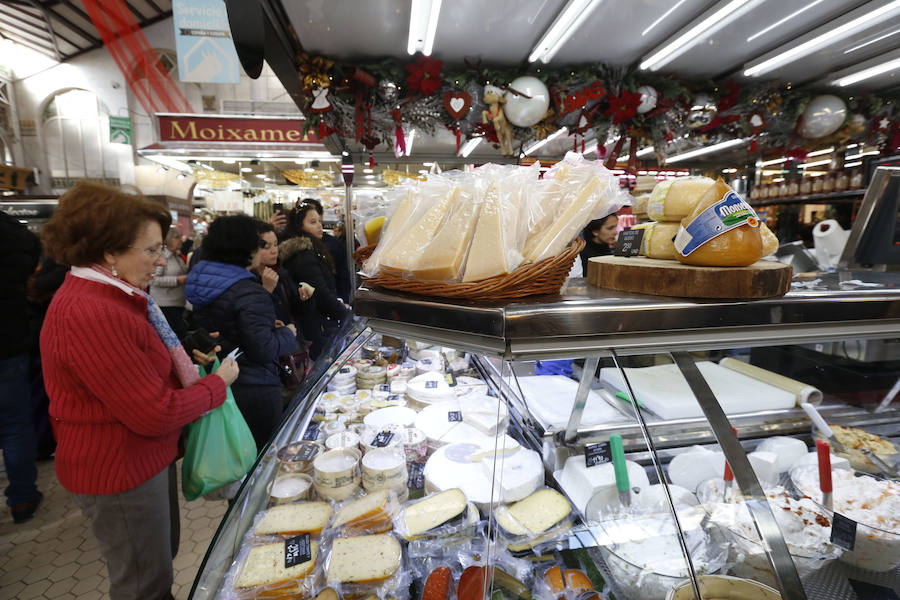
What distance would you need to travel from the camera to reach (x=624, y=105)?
401cm

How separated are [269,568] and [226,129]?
349 inches

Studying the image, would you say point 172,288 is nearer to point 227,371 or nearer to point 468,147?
point 227,371

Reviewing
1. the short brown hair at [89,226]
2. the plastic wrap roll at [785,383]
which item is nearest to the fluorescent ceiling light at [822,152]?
the plastic wrap roll at [785,383]

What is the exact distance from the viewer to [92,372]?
55.6 inches

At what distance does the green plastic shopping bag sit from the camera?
1958 mm

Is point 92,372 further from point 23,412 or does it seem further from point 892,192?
point 892,192

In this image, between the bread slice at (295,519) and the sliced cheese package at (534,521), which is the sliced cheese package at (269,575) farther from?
the sliced cheese package at (534,521)

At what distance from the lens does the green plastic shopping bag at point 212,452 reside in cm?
196

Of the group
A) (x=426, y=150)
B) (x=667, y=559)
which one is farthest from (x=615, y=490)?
(x=426, y=150)

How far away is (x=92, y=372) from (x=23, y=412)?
222 centimetres

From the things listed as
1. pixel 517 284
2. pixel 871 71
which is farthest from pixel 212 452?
pixel 871 71

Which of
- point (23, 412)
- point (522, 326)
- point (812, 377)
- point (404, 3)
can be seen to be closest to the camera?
point (522, 326)

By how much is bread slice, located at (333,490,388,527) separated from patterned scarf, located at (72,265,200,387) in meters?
0.94

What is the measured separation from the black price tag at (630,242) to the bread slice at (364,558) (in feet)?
3.59
